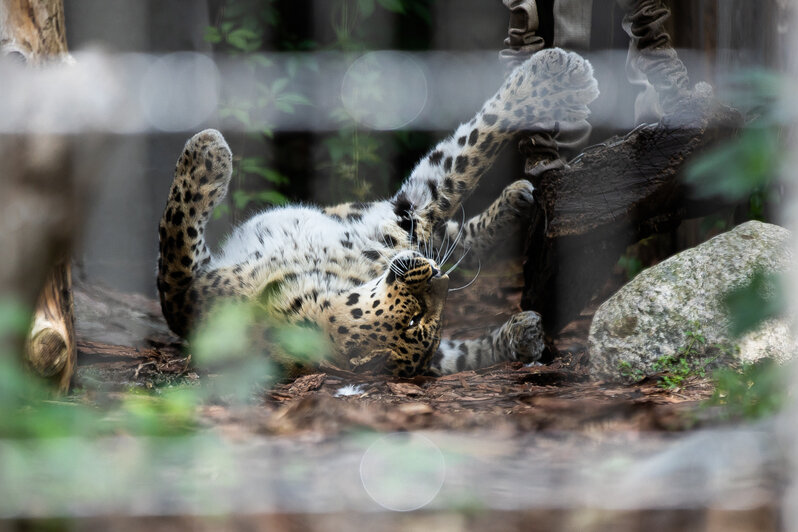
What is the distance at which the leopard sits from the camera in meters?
3.26

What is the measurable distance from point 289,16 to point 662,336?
2513 mm

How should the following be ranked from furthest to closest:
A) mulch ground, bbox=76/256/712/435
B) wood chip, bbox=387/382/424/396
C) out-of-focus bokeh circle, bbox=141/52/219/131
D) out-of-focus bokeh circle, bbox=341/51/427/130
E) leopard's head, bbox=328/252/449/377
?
leopard's head, bbox=328/252/449/377 < wood chip, bbox=387/382/424/396 < out-of-focus bokeh circle, bbox=341/51/427/130 < out-of-focus bokeh circle, bbox=141/52/219/131 < mulch ground, bbox=76/256/712/435

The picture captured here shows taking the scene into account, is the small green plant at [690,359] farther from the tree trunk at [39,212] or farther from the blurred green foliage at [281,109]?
the tree trunk at [39,212]

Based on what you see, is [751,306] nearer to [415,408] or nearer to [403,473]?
[403,473]

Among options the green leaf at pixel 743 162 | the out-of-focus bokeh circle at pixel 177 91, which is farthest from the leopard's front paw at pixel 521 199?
the green leaf at pixel 743 162

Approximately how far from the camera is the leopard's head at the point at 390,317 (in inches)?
127

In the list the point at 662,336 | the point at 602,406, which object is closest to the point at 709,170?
the point at 602,406

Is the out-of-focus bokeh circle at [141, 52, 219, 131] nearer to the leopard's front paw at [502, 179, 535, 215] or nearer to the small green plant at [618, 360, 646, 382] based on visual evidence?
the leopard's front paw at [502, 179, 535, 215]

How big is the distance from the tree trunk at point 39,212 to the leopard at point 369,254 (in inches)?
28.6

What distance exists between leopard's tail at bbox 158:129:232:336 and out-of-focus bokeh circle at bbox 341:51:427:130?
0.63 m

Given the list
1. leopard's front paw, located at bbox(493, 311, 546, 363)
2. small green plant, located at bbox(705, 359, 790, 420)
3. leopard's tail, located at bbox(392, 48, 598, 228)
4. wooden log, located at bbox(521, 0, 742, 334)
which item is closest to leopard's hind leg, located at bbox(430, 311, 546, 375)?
leopard's front paw, located at bbox(493, 311, 546, 363)

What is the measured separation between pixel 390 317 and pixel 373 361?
20 centimetres

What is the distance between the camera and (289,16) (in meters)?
4.12

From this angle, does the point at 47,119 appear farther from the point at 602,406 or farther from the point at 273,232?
the point at 602,406
